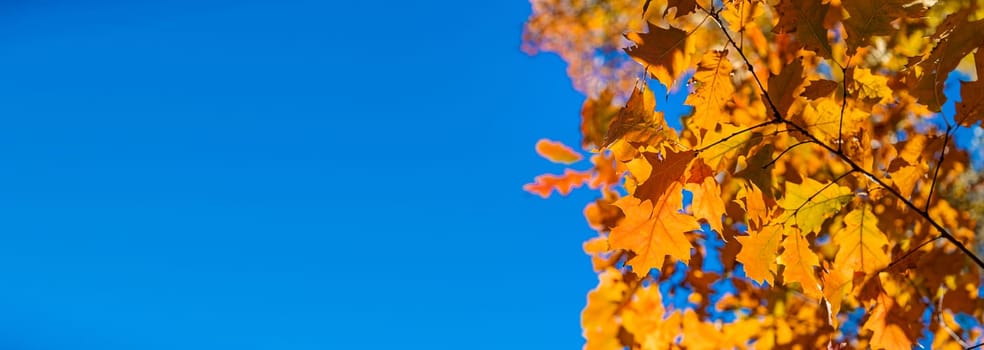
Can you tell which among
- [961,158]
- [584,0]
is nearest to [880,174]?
[961,158]

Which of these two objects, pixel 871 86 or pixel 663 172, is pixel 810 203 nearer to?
pixel 663 172

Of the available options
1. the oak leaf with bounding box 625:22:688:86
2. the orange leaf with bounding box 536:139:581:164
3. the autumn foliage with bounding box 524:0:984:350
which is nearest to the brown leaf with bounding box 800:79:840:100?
the autumn foliage with bounding box 524:0:984:350

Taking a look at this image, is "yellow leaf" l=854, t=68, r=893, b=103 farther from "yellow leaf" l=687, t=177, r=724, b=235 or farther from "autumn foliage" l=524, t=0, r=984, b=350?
"yellow leaf" l=687, t=177, r=724, b=235

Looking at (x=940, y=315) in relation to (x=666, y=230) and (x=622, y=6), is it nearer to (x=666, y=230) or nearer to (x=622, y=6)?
(x=666, y=230)

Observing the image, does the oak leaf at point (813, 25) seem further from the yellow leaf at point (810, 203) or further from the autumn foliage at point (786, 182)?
the yellow leaf at point (810, 203)

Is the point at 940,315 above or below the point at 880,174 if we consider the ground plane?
below

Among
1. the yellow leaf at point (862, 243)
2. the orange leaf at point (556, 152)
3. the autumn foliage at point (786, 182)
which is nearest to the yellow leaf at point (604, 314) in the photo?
the autumn foliage at point (786, 182)

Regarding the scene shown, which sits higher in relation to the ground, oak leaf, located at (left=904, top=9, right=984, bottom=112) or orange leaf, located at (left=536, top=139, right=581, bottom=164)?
orange leaf, located at (left=536, top=139, right=581, bottom=164)

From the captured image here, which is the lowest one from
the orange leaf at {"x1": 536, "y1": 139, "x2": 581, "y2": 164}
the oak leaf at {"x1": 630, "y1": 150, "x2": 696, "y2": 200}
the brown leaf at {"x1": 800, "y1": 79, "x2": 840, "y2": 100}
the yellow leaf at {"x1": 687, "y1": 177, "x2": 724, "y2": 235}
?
the oak leaf at {"x1": 630, "y1": 150, "x2": 696, "y2": 200}

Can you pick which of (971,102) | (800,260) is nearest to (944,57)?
(971,102)
